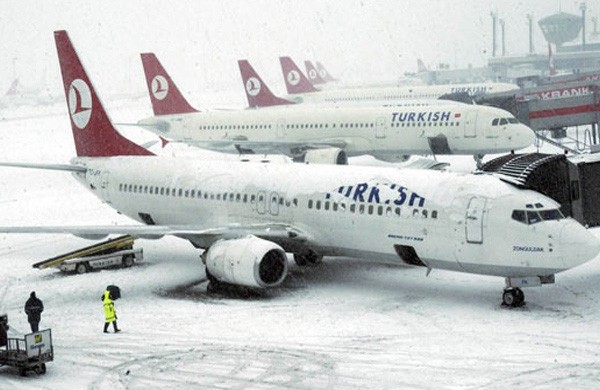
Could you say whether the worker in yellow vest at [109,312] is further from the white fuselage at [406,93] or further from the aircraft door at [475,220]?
the white fuselage at [406,93]

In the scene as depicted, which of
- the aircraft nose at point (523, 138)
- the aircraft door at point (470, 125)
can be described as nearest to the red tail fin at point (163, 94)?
the aircraft door at point (470, 125)

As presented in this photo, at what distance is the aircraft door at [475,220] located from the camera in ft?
72.4

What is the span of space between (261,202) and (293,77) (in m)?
76.5

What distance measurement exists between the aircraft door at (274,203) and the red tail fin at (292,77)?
75325 millimetres

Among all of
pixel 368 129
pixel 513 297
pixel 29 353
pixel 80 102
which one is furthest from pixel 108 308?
pixel 368 129

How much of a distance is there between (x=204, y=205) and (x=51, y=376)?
1153 cm

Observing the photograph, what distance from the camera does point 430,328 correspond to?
20.8m

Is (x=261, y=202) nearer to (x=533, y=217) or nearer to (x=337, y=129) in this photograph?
(x=533, y=217)

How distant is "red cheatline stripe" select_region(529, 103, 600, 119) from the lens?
48.6m

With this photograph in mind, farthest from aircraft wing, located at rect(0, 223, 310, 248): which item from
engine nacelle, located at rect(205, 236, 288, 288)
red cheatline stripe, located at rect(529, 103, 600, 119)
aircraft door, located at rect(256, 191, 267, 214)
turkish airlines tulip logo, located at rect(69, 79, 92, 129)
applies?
red cheatline stripe, located at rect(529, 103, 600, 119)

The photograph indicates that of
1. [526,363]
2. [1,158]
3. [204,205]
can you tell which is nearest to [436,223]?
[526,363]

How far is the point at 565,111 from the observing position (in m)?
49.4

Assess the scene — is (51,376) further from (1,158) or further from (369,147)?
(1,158)

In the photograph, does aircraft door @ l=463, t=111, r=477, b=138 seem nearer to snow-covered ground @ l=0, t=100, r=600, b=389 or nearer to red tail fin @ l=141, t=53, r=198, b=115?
snow-covered ground @ l=0, t=100, r=600, b=389
